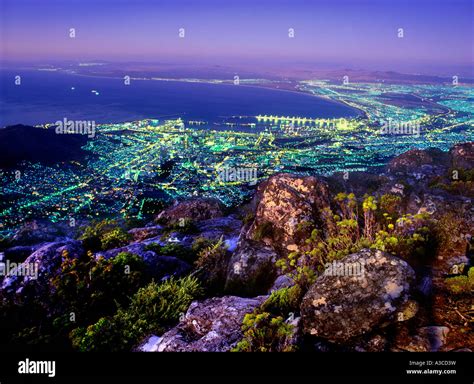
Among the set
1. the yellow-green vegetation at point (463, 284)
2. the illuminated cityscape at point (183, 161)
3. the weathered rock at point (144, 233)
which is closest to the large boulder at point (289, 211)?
the yellow-green vegetation at point (463, 284)

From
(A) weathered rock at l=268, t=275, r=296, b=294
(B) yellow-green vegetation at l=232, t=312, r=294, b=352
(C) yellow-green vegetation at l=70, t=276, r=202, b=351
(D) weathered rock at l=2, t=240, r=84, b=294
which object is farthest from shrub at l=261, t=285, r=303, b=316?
(D) weathered rock at l=2, t=240, r=84, b=294

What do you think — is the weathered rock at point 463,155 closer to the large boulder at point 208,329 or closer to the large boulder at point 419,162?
the large boulder at point 419,162

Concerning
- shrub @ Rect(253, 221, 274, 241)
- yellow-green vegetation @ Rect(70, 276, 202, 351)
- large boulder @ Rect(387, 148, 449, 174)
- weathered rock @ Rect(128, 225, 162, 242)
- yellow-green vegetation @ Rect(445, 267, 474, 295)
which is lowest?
weathered rock @ Rect(128, 225, 162, 242)

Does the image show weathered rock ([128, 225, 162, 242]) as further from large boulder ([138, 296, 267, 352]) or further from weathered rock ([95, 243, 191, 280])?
large boulder ([138, 296, 267, 352])

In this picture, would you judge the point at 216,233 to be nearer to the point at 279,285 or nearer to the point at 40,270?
the point at 279,285

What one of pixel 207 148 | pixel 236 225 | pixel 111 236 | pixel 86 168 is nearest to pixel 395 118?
pixel 207 148

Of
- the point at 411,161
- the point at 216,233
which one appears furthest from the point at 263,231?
the point at 411,161
